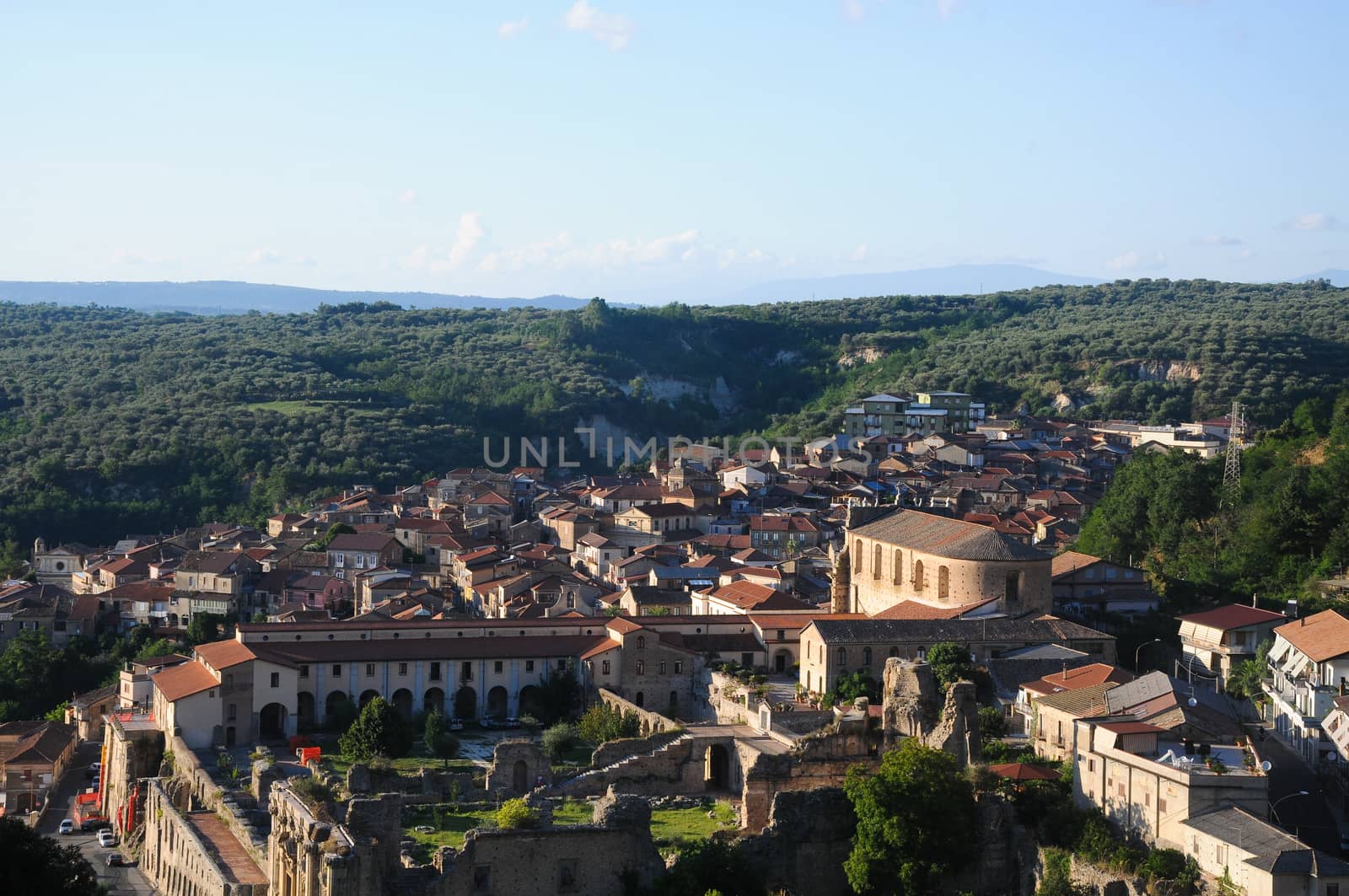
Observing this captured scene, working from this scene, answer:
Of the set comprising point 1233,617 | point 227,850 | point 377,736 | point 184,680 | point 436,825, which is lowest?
point 227,850

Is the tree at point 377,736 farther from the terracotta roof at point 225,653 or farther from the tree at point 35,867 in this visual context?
the tree at point 35,867

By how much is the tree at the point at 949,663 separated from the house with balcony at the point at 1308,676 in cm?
651

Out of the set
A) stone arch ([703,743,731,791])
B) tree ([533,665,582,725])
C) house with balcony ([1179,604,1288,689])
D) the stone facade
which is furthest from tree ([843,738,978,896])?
tree ([533,665,582,725])

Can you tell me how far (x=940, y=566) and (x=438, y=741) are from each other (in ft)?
48.3

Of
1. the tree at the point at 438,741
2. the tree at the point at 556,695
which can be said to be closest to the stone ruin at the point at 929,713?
the tree at the point at 438,741

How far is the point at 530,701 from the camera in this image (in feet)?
152

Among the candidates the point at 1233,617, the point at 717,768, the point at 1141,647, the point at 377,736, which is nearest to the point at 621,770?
the point at 717,768

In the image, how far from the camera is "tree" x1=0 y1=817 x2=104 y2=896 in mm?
25562

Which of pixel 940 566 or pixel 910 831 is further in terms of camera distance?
pixel 940 566

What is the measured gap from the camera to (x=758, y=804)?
1293 inches

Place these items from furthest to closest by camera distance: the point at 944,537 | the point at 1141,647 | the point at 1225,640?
the point at 944,537 → the point at 1141,647 → the point at 1225,640

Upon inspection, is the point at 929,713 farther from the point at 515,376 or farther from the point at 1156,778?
the point at 515,376

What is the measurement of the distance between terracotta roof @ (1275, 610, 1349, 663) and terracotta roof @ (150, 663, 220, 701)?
81.7 feet

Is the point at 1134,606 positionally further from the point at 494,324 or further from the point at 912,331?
the point at 494,324
